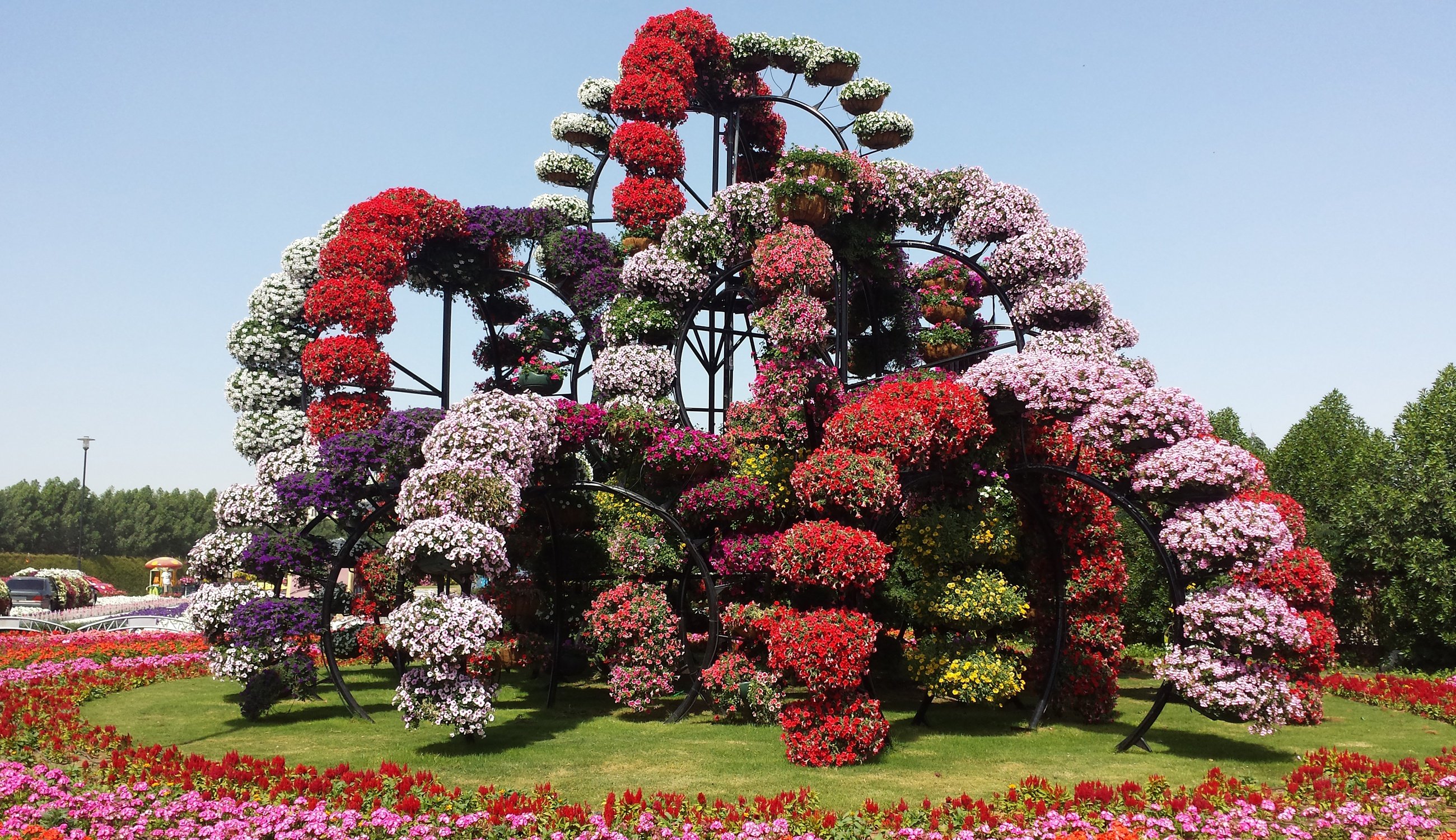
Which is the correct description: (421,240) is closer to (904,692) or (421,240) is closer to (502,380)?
(502,380)

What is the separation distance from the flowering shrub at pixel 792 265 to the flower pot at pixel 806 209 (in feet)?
3.04

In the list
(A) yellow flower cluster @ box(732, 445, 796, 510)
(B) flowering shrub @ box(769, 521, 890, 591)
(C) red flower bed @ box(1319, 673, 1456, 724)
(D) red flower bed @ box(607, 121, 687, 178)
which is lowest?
(C) red flower bed @ box(1319, 673, 1456, 724)

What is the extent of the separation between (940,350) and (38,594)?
3929 centimetres

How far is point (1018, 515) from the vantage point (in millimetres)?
14289

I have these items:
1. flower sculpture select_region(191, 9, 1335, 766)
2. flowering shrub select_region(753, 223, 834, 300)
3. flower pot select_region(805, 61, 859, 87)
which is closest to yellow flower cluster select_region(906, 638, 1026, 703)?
flower sculpture select_region(191, 9, 1335, 766)

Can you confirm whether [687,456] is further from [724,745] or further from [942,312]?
[942,312]

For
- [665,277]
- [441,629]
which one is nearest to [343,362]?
[665,277]

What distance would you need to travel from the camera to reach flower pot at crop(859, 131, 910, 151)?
2048cm

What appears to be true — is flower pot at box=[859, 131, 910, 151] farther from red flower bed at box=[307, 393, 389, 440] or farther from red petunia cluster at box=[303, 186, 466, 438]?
red flower bed at box=[307, 393, 389, 440]

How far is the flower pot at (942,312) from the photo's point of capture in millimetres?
19562

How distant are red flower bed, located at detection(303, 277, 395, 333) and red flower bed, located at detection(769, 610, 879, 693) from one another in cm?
1038

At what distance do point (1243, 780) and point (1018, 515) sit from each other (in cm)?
511

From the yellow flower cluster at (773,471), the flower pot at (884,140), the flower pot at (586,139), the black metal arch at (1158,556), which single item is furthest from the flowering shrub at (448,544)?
the flower pot at (586,139)

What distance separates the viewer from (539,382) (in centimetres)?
1919
